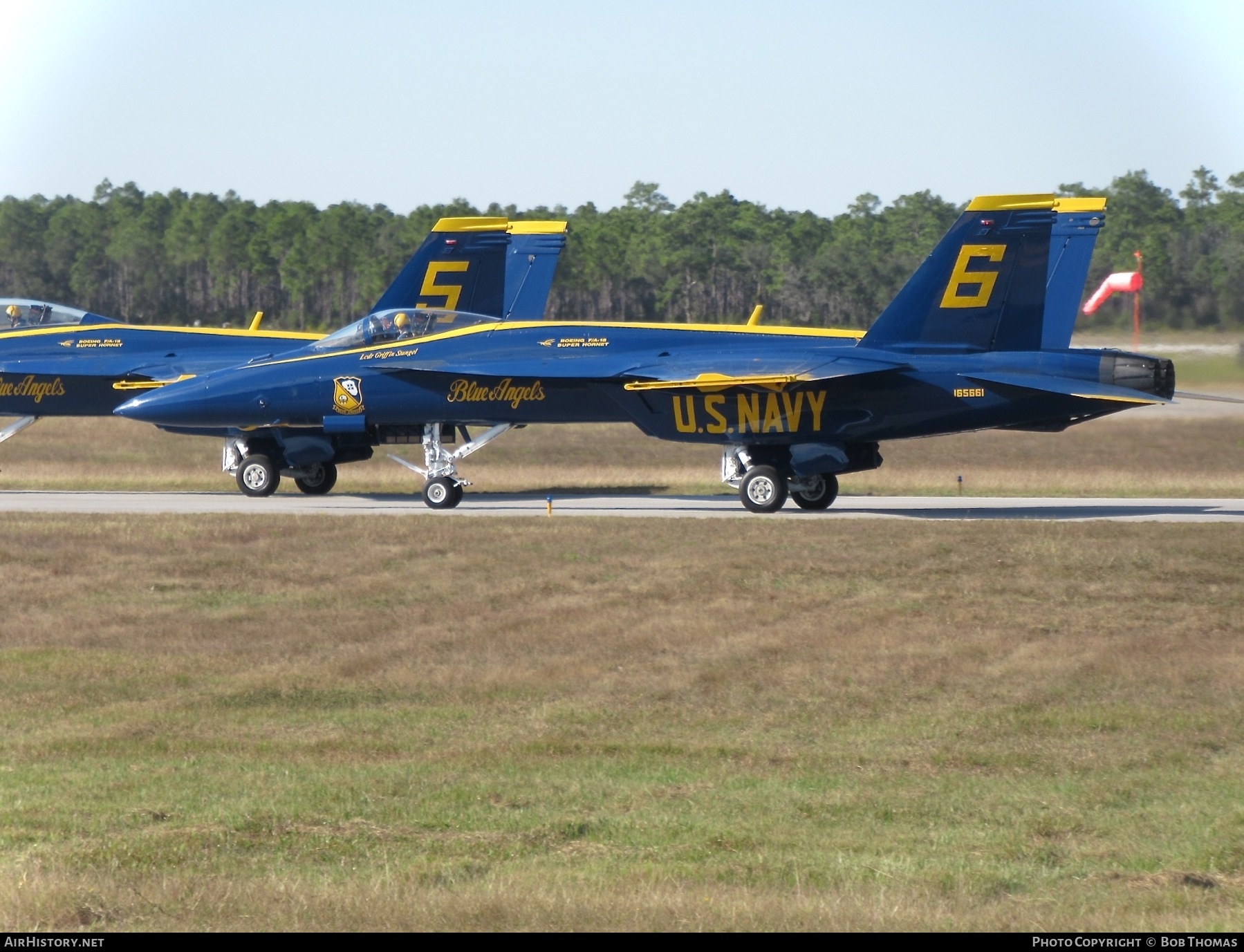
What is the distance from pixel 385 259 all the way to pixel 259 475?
57.5 m

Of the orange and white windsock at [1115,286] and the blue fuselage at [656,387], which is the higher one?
the orange and white windsock at [1115,286]

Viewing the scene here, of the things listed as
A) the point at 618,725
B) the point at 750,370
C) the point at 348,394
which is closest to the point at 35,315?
the point at 348,394

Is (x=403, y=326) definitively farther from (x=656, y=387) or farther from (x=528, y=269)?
(x=656, y=387)

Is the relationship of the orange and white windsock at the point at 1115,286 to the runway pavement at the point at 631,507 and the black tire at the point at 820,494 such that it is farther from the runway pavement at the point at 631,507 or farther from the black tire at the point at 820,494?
the black tire at the point at 820,494

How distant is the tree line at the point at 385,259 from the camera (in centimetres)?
7312

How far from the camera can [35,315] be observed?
3192cm

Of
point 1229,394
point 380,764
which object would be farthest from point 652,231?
point 380,764

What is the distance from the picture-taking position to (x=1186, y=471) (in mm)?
35375

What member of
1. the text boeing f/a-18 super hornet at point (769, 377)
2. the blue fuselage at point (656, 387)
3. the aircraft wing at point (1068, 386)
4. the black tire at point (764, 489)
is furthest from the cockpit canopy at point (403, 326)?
the aircraft wing at point (1068, 386)

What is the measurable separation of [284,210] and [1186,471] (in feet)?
239

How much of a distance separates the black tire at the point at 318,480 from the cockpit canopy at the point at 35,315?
19.9 ft

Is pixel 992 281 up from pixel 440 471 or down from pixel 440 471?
up

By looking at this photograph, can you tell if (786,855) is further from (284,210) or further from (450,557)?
(284,210)
